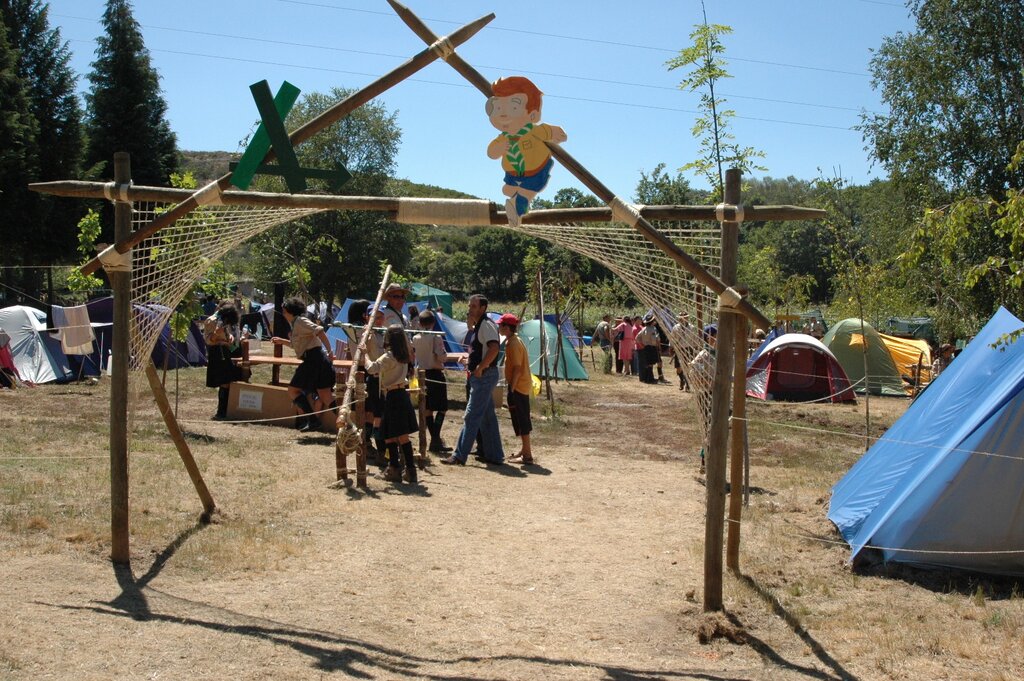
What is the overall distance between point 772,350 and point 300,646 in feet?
52.7

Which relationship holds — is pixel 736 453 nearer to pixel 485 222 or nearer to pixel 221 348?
pixel 485 222

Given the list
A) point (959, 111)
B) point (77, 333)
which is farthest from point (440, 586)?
point (959, 111)

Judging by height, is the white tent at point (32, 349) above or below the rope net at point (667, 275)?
below

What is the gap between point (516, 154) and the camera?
508 cm

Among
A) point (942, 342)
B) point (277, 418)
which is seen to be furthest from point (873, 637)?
point (942, 342)

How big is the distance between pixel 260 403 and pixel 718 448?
816cm

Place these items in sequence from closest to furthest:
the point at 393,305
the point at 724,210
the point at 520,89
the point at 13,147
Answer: the point at 520,89
the point at 724,210
the point at 393,305
the point at 13,147

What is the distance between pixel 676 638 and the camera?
5109 mm

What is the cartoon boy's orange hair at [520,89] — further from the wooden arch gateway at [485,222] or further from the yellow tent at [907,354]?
the yellow tent at [907,354]

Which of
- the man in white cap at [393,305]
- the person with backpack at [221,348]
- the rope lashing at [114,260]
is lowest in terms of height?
the person with backpack at [221,348]

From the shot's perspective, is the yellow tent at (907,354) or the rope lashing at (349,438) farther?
the yellow tent at (907,354)

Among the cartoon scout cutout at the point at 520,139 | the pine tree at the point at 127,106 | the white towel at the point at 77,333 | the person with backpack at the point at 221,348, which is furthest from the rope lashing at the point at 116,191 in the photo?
the pine tree at the point at 127,106

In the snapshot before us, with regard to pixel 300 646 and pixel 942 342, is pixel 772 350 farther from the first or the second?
pixel 300 646

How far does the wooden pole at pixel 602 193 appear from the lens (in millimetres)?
5059
